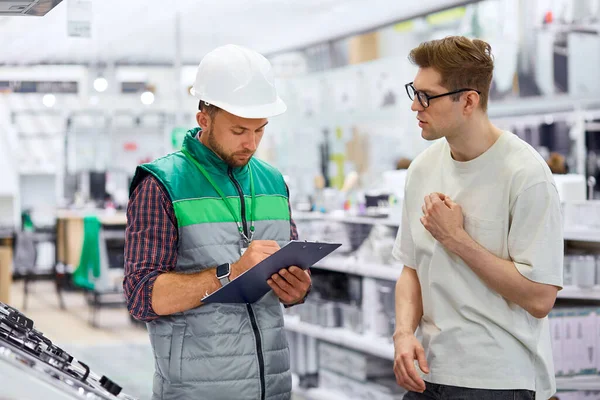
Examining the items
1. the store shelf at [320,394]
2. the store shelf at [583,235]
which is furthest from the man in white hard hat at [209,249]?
the store shelf at [320,394]

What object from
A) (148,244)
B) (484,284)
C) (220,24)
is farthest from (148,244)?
(220,24)

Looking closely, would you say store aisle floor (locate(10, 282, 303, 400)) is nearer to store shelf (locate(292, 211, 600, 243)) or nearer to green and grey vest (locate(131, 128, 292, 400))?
store shelf (locate(292, 211, 600, 243))

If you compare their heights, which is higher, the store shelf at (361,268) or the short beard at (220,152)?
the short beard at (220,152)

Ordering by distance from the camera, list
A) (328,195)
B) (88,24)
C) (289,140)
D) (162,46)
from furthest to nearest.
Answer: (162,46) → (289,140) → (328,195) → (88,24)

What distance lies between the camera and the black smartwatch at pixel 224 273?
181 cm

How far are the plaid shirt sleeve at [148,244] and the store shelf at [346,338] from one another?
2593 millimetres

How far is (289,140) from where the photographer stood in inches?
376

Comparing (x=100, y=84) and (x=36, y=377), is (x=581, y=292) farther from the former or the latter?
(x=100, y=84)

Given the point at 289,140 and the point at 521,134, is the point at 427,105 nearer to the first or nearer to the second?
the point at 521,134

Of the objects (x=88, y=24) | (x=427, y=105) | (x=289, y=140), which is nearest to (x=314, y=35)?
(x=289, y=140)

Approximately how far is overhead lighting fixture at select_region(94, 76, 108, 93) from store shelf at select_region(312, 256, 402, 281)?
19.9ft

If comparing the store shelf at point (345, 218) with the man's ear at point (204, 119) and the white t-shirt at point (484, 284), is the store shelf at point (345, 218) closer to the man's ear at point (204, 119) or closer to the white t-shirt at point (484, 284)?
the white t-shirt at point (484, 284)

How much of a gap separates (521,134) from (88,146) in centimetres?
921

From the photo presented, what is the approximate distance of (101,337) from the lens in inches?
321
